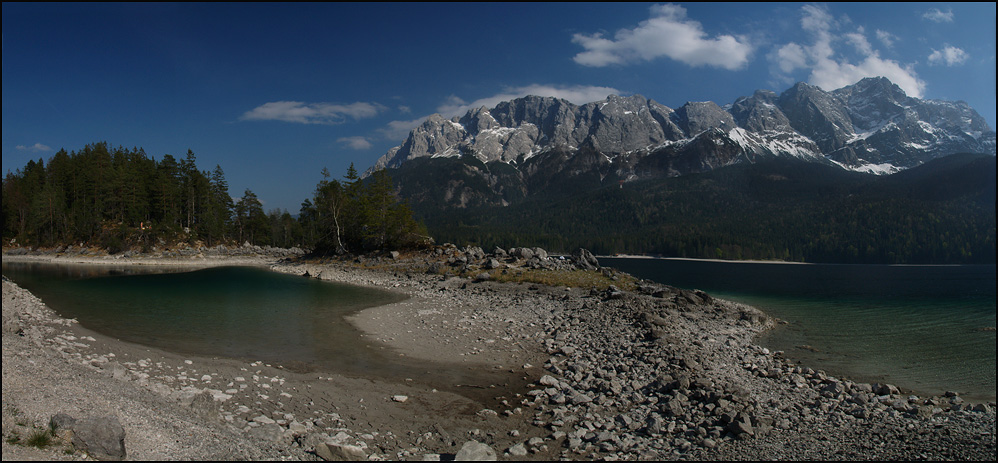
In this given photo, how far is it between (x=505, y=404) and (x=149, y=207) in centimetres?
10098

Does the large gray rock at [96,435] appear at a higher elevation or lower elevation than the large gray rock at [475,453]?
higher

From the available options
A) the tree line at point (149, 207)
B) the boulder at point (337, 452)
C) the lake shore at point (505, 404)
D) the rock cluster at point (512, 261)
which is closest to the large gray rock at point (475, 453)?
the lake shore at point (505, 404)

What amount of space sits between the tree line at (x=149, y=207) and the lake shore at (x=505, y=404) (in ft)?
161

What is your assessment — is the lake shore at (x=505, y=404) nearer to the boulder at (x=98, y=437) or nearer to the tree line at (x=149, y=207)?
the boulder at (x=98, y=437)

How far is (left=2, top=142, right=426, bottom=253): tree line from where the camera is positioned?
71.2 meters

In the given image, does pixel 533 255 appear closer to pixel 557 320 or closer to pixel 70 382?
pixel 557 320

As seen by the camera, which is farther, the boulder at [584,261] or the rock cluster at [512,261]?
the boulder at [584,261]

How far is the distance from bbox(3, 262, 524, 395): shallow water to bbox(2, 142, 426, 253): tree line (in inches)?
999

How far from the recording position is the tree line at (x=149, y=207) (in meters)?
71.2

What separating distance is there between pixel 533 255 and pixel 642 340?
3143 cm

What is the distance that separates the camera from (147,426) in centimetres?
993

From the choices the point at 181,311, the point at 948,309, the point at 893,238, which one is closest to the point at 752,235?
the point at 893,238

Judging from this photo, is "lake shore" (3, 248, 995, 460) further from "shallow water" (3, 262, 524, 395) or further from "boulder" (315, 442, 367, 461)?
"shallow water" (3, 262, 524, 395)

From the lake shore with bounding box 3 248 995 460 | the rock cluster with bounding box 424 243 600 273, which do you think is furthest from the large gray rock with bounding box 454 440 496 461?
the rock cluster with bounding box 424 243 600 273
